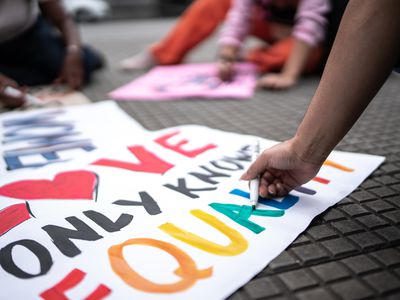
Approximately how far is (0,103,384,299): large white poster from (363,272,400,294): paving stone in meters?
0.09

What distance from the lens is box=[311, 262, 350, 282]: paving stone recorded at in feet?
1.22

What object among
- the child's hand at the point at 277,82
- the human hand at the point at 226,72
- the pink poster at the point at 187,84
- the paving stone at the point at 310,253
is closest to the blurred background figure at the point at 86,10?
the pink poster at the point at 187,84

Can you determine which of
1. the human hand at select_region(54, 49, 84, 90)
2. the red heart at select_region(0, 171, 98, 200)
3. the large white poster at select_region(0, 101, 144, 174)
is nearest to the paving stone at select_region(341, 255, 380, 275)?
the red heart at select_region(0, 171, 98, 200)

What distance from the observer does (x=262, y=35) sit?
143 centimetres

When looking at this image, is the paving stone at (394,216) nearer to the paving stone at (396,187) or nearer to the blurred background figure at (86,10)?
the paving stone at (396,187)

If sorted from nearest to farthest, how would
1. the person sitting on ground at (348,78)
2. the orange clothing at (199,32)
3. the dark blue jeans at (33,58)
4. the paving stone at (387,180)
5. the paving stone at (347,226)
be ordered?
the person sitting on ground at (348,78)
the paving stone at (347,226)
the paving stone at (387,180)
the dark blue jeans at (33,58)
the orange clothing at (199,32)

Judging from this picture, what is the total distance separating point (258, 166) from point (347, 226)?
0.12 m

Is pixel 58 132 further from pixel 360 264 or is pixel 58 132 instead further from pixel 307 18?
pixel 307 18

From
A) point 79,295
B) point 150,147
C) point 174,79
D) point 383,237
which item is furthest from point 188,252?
point 174,79

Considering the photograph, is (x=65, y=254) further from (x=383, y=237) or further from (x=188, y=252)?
(x=383, y=237)

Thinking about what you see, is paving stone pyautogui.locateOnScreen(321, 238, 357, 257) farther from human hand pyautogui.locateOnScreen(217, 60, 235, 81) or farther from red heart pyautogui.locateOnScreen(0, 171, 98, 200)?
human hand pyautogui.locateOnScreen(217, 60, 235, 81)

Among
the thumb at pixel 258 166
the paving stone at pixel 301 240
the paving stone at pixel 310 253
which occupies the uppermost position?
the thumb at pixel 258 166

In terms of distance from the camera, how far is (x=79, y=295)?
1.13 ft

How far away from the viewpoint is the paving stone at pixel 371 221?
453 mm
